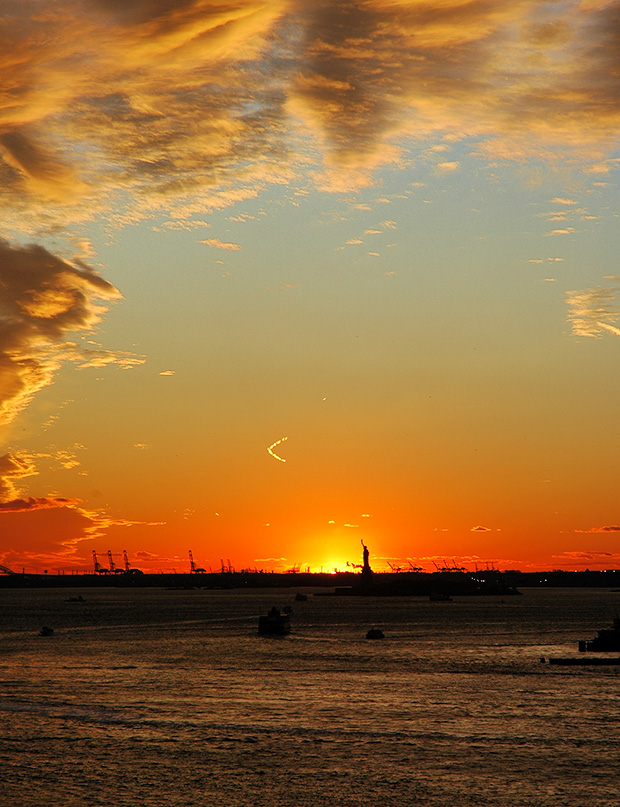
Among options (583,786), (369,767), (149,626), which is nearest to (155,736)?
(369,767)

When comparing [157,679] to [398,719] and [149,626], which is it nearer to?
[398,719]

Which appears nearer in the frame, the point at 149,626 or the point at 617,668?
the point at 617,668

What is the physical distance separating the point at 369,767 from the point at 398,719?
51.0ft

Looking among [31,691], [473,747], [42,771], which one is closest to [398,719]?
[473,747]

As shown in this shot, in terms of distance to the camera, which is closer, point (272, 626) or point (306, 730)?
point (306, 730)

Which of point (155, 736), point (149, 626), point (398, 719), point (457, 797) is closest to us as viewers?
point (457, 797)

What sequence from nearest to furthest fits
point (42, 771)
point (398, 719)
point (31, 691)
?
point (42, 771)
point (398, 719)
point (31, 691)

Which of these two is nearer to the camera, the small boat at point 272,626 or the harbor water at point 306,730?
the harbor water at point 306,730

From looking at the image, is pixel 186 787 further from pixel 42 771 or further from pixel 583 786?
pixel 583 786

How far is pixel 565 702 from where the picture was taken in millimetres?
75688

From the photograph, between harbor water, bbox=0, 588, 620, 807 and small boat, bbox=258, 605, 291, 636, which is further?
small boat, bbox=258, 605, 291, 636

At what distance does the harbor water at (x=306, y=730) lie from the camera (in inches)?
1895

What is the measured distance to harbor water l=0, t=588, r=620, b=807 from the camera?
48125 millimetres

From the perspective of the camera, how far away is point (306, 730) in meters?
63.2
